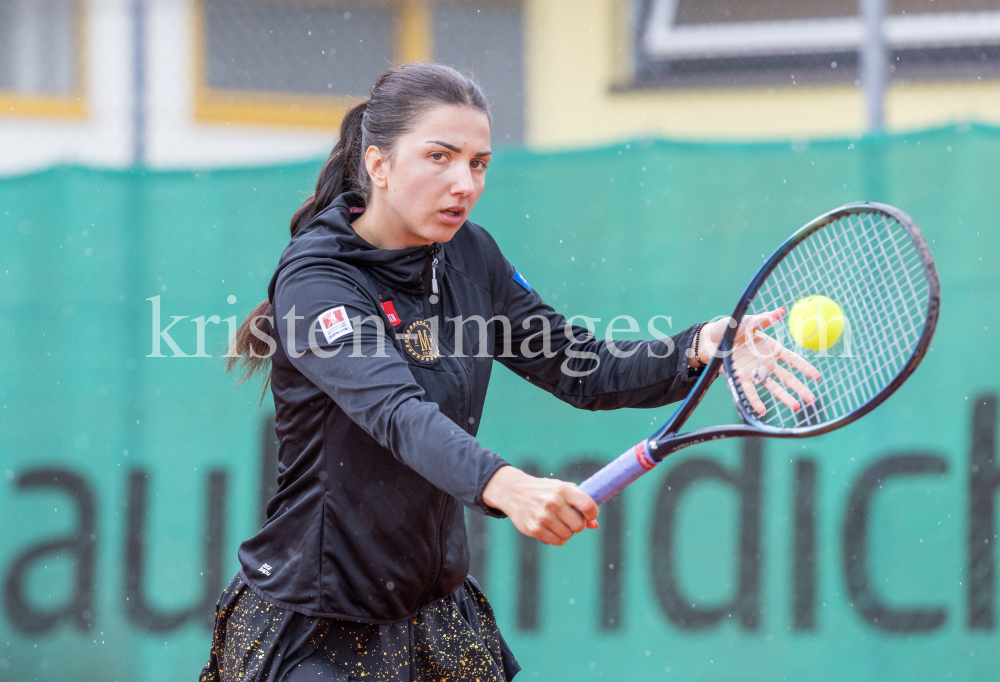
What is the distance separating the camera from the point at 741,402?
6.35 ft

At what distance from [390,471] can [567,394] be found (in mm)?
475

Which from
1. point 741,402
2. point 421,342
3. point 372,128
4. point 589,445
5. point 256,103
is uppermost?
point 256,103

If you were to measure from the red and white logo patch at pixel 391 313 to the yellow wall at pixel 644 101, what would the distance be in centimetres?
231

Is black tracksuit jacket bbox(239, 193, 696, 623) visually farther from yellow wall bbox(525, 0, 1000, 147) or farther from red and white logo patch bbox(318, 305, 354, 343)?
yellow wall bbox(525, 0, 1000, 147)

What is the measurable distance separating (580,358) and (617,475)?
454mm

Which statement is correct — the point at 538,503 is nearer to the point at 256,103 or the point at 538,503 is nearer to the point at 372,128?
the point at 372,128

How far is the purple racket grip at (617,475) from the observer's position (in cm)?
165

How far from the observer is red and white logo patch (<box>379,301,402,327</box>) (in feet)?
5.84

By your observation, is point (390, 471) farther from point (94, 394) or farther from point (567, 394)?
point (94, 394)

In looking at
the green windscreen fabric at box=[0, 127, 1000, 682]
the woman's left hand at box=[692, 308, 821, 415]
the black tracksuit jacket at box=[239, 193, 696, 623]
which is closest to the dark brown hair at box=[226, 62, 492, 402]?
the black tracksuit jacket at box=[239, 193, 696, 623]

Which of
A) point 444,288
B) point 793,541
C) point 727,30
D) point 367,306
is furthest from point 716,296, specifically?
point 367,306

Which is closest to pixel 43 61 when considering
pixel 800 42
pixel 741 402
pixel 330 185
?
pixel 330 185

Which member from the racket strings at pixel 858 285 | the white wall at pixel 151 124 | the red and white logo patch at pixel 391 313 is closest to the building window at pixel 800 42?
the racket strings at pixel 858 285

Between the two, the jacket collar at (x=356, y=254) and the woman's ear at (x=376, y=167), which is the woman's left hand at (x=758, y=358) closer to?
the jacket collar at (x=356, y=254)
